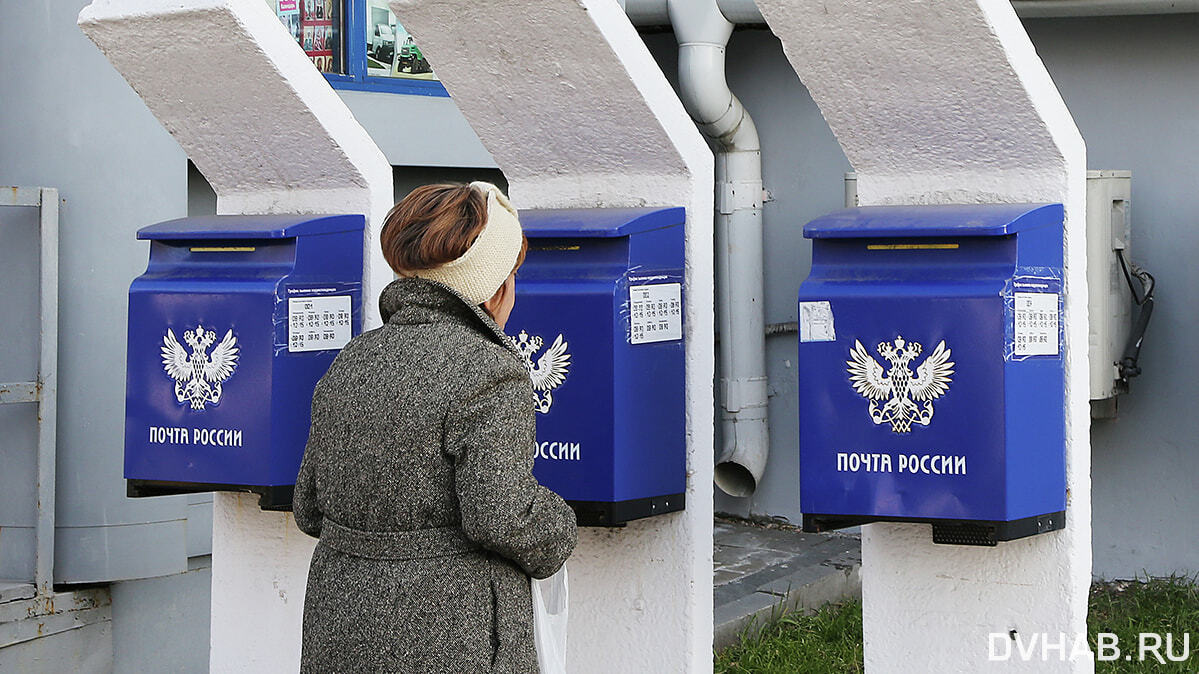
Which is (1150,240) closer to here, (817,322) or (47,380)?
(817,322)

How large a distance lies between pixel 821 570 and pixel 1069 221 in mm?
3260

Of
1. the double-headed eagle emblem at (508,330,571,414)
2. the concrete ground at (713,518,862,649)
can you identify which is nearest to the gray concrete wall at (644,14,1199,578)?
the concrete ground at (713,518,862,649)

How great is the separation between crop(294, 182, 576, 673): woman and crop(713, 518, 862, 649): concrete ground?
2857 millimetres

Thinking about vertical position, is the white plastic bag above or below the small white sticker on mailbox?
below

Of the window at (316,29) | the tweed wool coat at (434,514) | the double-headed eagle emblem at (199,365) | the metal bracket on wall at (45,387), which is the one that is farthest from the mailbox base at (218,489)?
the window at (316,29)

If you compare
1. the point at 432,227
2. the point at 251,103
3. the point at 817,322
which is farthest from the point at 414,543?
the point at 251,103

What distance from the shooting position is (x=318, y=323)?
11.5ft

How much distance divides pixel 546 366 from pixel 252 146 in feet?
3.51

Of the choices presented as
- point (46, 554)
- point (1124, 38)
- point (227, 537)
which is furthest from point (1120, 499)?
point (46, 554)

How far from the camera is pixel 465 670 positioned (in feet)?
7.63

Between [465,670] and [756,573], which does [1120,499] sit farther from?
[465,670]

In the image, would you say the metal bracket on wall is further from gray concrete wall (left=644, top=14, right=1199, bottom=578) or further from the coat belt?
gray concrete wall (left=644, top=14, right=1199, bottom=578)

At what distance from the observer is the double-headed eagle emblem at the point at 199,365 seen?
3.43 metres

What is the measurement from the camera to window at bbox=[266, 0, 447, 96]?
246 inches
